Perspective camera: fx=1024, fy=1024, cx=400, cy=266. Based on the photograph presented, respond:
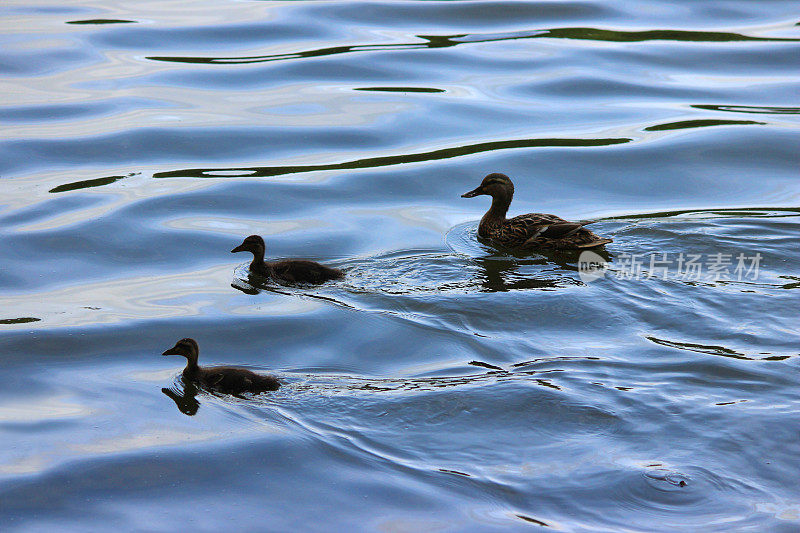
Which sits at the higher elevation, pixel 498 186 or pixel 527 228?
pixel 498 186

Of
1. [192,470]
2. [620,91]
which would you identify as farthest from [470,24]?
[192,470]

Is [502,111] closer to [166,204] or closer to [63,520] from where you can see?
[166,204]

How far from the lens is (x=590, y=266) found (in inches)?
362

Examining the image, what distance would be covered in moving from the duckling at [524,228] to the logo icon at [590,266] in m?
0.10

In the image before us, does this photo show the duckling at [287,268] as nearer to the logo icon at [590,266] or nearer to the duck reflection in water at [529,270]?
the duck reflection in water at [529,270]

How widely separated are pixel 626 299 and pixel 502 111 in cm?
627

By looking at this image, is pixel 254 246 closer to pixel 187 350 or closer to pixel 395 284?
pixel 395 284

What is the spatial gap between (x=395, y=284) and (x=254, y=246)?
1.36m

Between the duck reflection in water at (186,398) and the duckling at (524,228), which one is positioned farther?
the duckling at (524,228)

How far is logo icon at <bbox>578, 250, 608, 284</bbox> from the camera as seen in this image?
351 inches

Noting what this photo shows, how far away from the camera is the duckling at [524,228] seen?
946 cm

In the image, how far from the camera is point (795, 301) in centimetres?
823

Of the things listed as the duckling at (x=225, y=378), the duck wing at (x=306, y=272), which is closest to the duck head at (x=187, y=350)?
the duckling at (x=225, y=378)

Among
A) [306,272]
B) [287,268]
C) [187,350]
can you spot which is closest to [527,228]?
[306,272]
